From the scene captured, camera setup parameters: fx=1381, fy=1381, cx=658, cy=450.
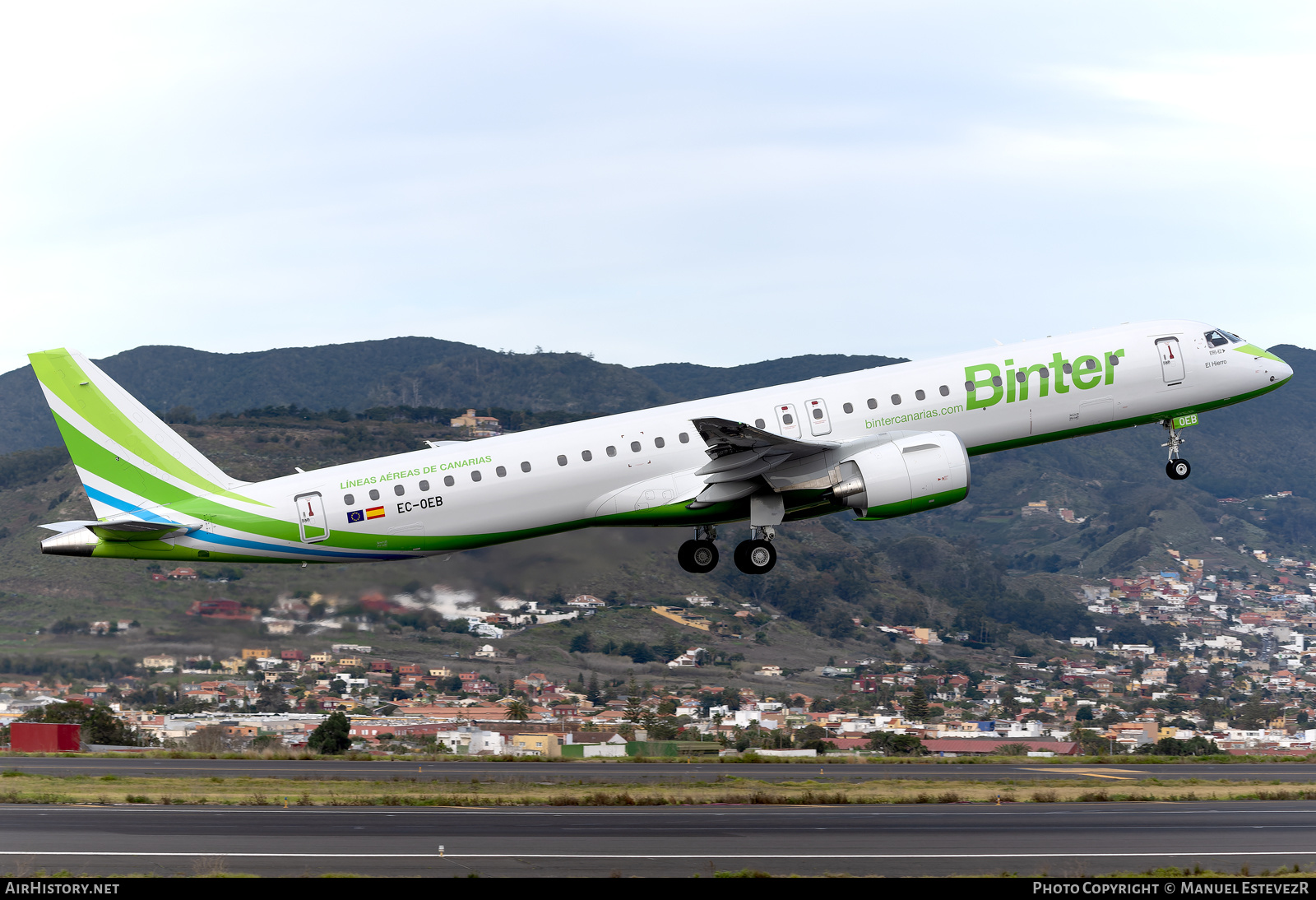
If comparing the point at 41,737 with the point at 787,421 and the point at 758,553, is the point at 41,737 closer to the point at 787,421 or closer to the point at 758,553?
the point at 758,553

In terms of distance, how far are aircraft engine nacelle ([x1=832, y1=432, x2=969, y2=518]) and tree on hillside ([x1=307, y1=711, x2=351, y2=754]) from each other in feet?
154

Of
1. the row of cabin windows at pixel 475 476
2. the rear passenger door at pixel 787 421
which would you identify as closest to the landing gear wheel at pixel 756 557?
the rear passenger door at pixel 787 421

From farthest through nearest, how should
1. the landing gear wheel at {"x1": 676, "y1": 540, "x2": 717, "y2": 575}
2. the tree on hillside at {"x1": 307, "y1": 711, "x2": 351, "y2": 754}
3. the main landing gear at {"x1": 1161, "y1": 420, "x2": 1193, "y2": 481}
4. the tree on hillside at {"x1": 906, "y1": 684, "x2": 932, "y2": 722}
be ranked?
1. the tree on hillside at {"x1": 906, "y1": 684, "x2": 932, "y2": 722}
2. the tree on hillside at {"x1": 307, "y1": 711, "x2": 351, "y2": 754}
3. the main landing gear at {"x1": 1161, "y1": 420, "x2": 1193, "y2": 481}
4. the landing gear wheel at {"x1": 676, "y1": 540, "x2": 717, "y2": 575}

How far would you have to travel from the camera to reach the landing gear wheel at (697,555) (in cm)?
4462

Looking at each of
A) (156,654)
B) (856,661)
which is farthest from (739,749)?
(856,661)

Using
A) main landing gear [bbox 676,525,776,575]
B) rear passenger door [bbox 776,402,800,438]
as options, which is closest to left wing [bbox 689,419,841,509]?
rear passenger door [bbox 776,402,800,438]

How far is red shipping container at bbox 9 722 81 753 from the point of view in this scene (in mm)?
77938

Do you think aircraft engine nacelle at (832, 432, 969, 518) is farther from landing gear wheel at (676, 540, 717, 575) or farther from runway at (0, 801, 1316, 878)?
runway at (0, 801, 1316, 878)

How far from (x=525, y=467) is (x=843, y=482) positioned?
950 cm

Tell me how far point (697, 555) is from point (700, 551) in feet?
0.51

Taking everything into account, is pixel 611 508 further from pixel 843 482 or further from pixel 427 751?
pixel 427 751

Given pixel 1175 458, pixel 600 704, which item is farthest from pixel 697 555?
pixel 600 704

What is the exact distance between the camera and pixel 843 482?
4141 centimetres

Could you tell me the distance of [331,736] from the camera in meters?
79.4
